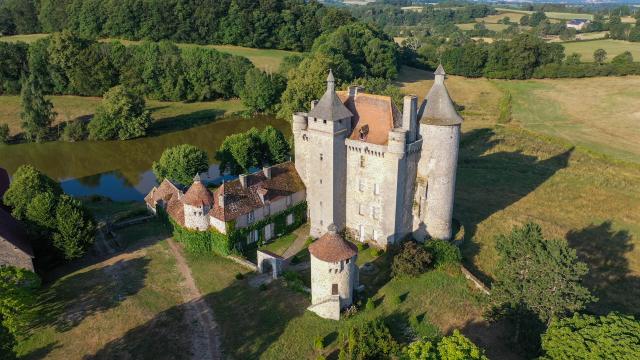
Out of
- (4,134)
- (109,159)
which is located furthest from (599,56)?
(4,134)

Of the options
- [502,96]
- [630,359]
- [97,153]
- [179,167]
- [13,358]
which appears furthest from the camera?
[502,96]

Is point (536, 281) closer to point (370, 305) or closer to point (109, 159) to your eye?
point (370, 305)

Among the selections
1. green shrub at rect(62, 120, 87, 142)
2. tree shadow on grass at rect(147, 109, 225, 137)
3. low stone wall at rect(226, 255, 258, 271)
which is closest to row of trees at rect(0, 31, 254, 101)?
tree shadow on grass at rect(147, 109, 225, 137)

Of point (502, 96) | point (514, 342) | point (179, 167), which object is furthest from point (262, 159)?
A: point (502, 96)

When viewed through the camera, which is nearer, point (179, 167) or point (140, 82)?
point (179, 167)

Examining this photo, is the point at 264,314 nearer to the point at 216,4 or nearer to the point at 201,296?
the point at 201,296

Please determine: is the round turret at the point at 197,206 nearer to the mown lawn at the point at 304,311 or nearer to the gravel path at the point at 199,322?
the mown lawn at the point at 304,311

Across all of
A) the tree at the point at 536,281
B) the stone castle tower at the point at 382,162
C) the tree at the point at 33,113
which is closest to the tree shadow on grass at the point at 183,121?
the tree at the point at 33,113
